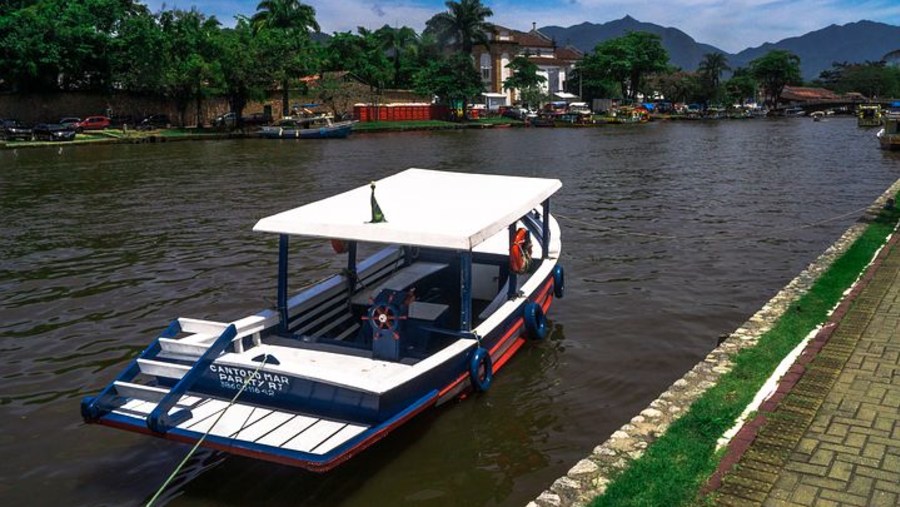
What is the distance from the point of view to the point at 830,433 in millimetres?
6723

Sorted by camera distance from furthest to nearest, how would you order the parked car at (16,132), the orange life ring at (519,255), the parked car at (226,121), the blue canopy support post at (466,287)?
1. the parked car at (226,121)
2. the parked car at (16,132)
3. the orange life ring at (519,255)
4. the blue canopy support post at (466,287)

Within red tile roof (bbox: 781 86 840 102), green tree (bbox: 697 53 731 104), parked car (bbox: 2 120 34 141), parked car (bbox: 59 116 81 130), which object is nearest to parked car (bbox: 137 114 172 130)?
parked car (bbox: 59 116 81 130)

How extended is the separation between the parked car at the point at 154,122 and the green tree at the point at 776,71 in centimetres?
11681

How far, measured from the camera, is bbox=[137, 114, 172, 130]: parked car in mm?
62391

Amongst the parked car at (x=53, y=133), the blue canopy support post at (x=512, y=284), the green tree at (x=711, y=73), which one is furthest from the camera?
the green tree at (x=711, y=73)

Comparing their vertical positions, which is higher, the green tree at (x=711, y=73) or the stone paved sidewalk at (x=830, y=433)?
the green tree at (x=711, y=73)

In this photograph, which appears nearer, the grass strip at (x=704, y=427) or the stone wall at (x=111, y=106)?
the grass strip at (x=704, y=427)

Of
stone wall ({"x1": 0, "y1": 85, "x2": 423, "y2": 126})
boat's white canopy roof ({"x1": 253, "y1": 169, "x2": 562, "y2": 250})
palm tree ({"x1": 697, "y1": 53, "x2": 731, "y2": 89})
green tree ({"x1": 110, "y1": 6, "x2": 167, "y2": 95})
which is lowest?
boat's white canopy roof ({"x1": 253, "y1": 169, "x2": 562, "y2": 250})

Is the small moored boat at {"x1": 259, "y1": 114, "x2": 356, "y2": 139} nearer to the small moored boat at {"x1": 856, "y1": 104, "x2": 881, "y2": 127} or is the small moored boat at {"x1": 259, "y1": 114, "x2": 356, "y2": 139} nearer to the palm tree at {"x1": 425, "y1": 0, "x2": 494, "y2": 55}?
the palm tree at {"x1": 425, "y1": 0, "x2": 494, "y2": 55}

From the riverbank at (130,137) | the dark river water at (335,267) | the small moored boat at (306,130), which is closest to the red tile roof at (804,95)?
the small moored boat at (306,130)

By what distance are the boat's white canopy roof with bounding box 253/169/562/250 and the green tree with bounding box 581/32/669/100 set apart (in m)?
105

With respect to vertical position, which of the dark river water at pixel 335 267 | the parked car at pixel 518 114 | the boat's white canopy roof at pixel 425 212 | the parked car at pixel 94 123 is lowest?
the dark river water at pixel 335 267

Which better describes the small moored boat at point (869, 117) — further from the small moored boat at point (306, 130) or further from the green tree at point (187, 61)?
the green tree at point (187, 61)

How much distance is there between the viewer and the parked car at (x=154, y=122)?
6239 centimetres
